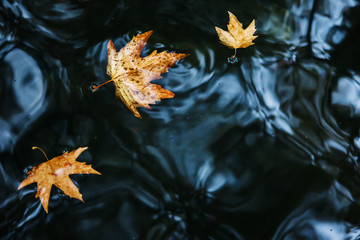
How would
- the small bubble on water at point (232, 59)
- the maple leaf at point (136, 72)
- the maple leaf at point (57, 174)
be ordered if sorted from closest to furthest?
the maple leaf at point (57, 174) → the maple leaf at point (136, 72) → the small bubble on water at point (232, 59)

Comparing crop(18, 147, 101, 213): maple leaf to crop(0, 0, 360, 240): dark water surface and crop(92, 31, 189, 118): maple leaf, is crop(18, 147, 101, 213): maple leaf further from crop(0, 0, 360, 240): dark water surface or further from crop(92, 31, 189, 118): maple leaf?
crop(92, 31, 189, 118): maple leaf

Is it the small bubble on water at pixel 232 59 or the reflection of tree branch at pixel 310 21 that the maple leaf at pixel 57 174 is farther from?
the reflection of tree branch at pixel 310 21

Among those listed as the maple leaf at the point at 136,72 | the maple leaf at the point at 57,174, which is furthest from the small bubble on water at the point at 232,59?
the maple leaf at the point at 57,174

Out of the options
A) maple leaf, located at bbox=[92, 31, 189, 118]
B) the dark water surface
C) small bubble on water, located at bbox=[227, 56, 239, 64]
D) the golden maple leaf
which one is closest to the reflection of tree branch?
the dark water surface

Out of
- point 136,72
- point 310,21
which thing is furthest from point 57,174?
point 310,21

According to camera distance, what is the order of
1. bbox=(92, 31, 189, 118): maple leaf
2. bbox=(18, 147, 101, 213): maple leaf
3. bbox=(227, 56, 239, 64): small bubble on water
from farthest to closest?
bbox=(227, 56, 239, 64): small bubble on water < bbox=(92, 31, 189, 118): maple leaf < bbox=(18, 147, 101, 213): maple leaf

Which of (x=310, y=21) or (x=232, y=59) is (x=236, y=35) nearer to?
(x=232, y=59)
